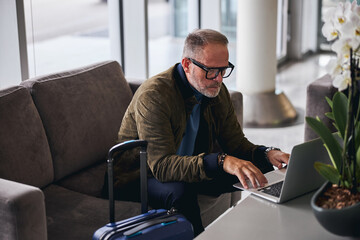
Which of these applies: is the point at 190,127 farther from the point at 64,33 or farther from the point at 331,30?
the point at 64,33

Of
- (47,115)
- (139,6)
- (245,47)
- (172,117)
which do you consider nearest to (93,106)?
(47,115)

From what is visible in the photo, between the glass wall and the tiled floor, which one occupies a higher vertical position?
the glass wall

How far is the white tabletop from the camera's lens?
62.3 inches

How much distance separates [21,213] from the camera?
180 centimetres

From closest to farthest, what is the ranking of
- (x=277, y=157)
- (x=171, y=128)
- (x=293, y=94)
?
(x=277, y=157) → (x=171, y=128) → (x=293, y=94)

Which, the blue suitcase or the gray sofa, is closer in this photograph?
the blue suitcase

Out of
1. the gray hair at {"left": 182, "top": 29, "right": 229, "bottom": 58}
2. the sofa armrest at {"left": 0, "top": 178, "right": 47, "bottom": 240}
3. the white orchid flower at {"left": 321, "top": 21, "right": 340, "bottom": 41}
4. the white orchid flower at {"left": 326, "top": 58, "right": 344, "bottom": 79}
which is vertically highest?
the white orchid flower at {"left": 321, "top": 21, "right": 340, "bottom": 41}

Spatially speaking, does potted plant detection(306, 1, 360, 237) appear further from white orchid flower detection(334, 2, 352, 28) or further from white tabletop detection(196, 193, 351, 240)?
white tabletop detection(196, 193, 351, 240)

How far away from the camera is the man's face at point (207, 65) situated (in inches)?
89.3

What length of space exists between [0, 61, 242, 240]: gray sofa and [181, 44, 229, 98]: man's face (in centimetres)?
49

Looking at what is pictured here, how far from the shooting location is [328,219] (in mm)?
1479

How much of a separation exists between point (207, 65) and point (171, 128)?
299 mm

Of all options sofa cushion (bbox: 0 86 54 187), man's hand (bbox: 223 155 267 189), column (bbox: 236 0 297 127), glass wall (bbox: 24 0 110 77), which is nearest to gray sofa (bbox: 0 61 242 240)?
sofa cushion (bbox: 0 86 54 187)

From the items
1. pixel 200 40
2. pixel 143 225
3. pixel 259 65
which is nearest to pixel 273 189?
pixel 143 225
